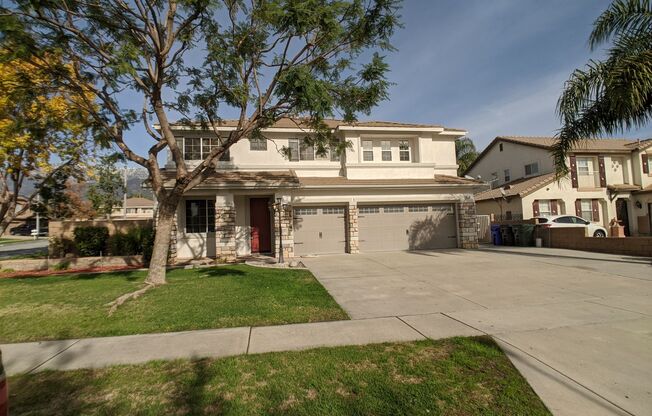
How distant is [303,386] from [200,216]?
40.9 ft

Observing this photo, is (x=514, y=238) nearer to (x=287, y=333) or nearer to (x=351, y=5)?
(x=351, y=5)

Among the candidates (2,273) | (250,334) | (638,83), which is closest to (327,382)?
(250,334)

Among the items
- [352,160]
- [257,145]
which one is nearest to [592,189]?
[352,160]

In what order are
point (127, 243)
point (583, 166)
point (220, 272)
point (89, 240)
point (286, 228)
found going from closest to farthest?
point (220, 272) < point (89, 240) < point (127, 243) < point (286, 228) < point (583, 166)

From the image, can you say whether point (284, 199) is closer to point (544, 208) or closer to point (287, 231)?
point (287, 231)

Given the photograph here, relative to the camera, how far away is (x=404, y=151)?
1706 centimetres

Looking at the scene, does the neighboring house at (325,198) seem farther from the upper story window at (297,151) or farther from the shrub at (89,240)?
the shrub at (89,240)

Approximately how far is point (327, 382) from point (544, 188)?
68.8 feet

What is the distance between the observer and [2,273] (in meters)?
11.8

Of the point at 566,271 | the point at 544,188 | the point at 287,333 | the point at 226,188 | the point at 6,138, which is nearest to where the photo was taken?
the point at 287,333

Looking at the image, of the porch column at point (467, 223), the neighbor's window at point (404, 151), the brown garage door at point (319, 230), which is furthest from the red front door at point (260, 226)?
the porch column at point (467, 223)

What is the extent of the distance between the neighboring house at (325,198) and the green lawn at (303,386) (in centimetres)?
964

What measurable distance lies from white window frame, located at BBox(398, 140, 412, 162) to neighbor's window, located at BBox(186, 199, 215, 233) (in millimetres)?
9792

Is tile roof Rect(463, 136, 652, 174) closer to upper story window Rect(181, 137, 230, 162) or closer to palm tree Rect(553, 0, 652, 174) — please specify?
palm tree Rect(553, 0, 652, 174)
